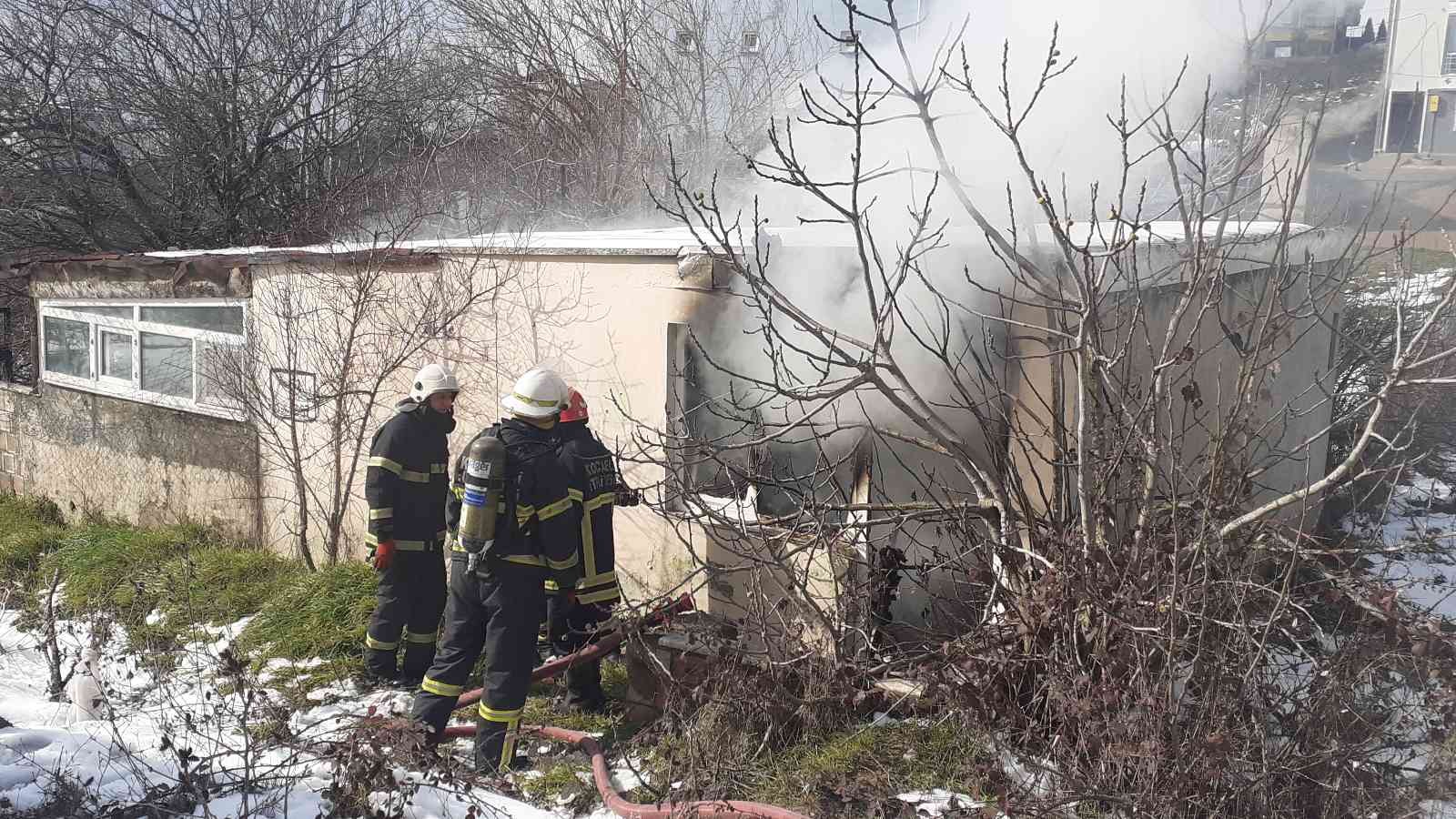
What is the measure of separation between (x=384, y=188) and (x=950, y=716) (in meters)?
13.6

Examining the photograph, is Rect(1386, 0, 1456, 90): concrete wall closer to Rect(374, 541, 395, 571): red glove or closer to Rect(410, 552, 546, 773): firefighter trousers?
Rect(410, 552, 546, 773): firefighter trousers

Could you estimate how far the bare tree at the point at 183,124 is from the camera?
46.2ft

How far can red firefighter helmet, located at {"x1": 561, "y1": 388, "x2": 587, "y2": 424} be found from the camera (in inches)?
213

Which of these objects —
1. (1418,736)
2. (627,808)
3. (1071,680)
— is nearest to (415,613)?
(627,808)

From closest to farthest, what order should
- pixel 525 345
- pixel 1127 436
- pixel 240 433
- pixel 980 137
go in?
pixel 1127 436, pixel 980 137, pixel 525 345, pixel 240 433

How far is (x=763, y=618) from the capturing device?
169 inches

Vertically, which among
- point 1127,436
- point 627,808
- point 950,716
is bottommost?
point 627,808

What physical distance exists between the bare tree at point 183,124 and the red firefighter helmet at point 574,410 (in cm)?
915

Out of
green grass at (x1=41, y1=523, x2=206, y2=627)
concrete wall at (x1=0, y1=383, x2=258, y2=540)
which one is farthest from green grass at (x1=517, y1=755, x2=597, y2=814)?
concrete wall at (x1=0, y1=383, x2=258, y2=540)

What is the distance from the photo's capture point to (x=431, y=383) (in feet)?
19.0

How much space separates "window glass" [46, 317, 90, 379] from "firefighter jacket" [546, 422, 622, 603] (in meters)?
6.73

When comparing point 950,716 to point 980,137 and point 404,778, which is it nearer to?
point 404,778

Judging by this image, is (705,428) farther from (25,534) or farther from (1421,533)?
(25,534)

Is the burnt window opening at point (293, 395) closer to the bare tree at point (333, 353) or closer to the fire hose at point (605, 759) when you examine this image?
the bare tree at point (333, 353)
